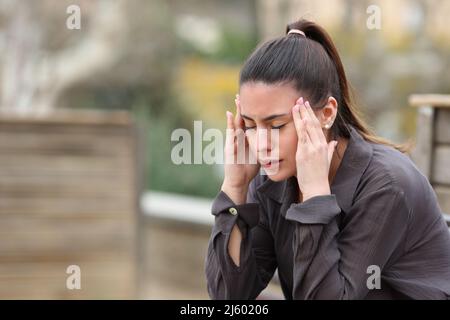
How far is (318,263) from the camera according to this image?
1908 millimetres

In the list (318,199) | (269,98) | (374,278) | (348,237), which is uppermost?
(269,98)

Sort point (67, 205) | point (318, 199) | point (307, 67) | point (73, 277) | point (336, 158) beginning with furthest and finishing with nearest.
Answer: point (67, 205) < point (73, 277) < point (336, 158) < point (307, 67) < point (318, 199)

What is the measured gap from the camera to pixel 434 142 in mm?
3012

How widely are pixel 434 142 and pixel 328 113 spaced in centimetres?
106

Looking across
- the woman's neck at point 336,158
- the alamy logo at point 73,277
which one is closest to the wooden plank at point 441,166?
the woman's neck at point 336,158

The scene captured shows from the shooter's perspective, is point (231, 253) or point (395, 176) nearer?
point (395, 176)

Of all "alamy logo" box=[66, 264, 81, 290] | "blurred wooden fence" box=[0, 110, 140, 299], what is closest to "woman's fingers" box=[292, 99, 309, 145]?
"alamy logo" box=[66, 264, 81, 290]

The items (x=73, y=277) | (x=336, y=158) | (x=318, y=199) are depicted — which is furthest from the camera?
(x=73, y=277)

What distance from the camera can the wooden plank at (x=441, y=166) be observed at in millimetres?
2951

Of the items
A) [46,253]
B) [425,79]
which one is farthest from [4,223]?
[425,79]

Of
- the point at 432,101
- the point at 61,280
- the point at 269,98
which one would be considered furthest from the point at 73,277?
the point at 269,98

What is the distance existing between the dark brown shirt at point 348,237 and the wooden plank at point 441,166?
88 cm

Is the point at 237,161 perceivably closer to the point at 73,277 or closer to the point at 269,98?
the point at 269,98

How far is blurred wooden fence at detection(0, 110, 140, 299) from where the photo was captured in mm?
4723
